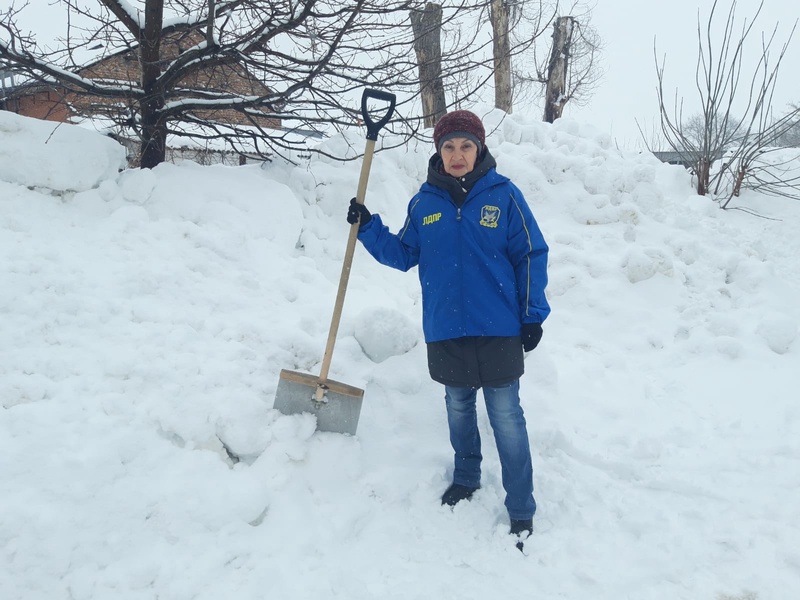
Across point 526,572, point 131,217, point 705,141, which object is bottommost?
point 526,572

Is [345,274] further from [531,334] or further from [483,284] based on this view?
[531,334]

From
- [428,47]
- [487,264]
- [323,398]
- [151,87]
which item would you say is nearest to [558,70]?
[428,47]

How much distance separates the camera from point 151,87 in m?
3.94

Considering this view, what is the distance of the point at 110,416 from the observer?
2.38 m

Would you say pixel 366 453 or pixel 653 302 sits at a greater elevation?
pixel 653 302

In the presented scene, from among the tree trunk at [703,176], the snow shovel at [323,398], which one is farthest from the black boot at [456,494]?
the tree trunk at [703,176]

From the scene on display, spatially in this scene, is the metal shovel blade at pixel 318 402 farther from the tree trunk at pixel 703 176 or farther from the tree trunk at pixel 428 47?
the tree trunk at pixel 703 176

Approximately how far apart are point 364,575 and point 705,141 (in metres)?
6.57

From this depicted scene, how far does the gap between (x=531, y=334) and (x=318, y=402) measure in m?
1.07

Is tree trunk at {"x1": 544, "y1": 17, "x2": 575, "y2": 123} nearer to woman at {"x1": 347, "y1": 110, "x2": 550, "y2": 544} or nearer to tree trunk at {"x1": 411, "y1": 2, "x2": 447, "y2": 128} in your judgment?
tree trunk at {"x1": 411, "y1": 2, "x2": 447, "y2": 128}

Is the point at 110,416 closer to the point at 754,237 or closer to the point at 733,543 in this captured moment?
the point at 733,543

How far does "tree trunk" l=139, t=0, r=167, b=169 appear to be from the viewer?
3871mm

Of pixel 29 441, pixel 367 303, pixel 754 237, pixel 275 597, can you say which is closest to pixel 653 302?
pixel 754 237

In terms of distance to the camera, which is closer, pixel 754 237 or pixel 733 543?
pixel 733 543
